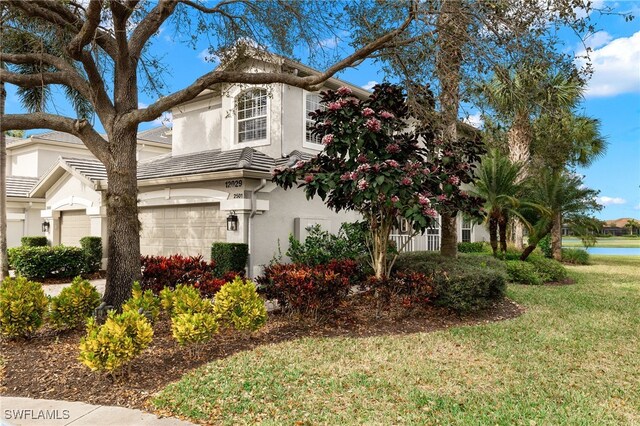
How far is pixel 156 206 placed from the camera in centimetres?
1512

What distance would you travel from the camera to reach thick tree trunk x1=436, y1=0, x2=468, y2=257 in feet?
25.2

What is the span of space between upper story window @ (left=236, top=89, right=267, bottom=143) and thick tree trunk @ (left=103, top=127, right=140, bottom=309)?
7.42m

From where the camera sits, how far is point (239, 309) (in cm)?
653

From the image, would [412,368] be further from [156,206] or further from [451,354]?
[156,206]

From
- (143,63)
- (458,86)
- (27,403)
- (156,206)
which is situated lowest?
(27,403)

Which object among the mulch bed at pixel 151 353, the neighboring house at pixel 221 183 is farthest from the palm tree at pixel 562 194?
the mulch bed at pixel 151 353

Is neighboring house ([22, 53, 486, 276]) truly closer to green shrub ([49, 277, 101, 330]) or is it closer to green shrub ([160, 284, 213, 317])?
green shrub ([49, 277, 101, 330])

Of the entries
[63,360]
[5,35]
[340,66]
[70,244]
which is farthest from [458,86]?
[70,244]

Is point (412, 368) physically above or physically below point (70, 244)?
below

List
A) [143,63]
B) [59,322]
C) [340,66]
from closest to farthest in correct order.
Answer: [59,322]
[340,66]
[143,63]

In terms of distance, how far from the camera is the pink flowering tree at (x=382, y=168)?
25.7 feet

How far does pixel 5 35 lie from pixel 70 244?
10625mm

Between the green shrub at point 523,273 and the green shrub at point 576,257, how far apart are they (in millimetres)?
10659

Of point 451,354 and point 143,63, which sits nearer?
point 451,354
